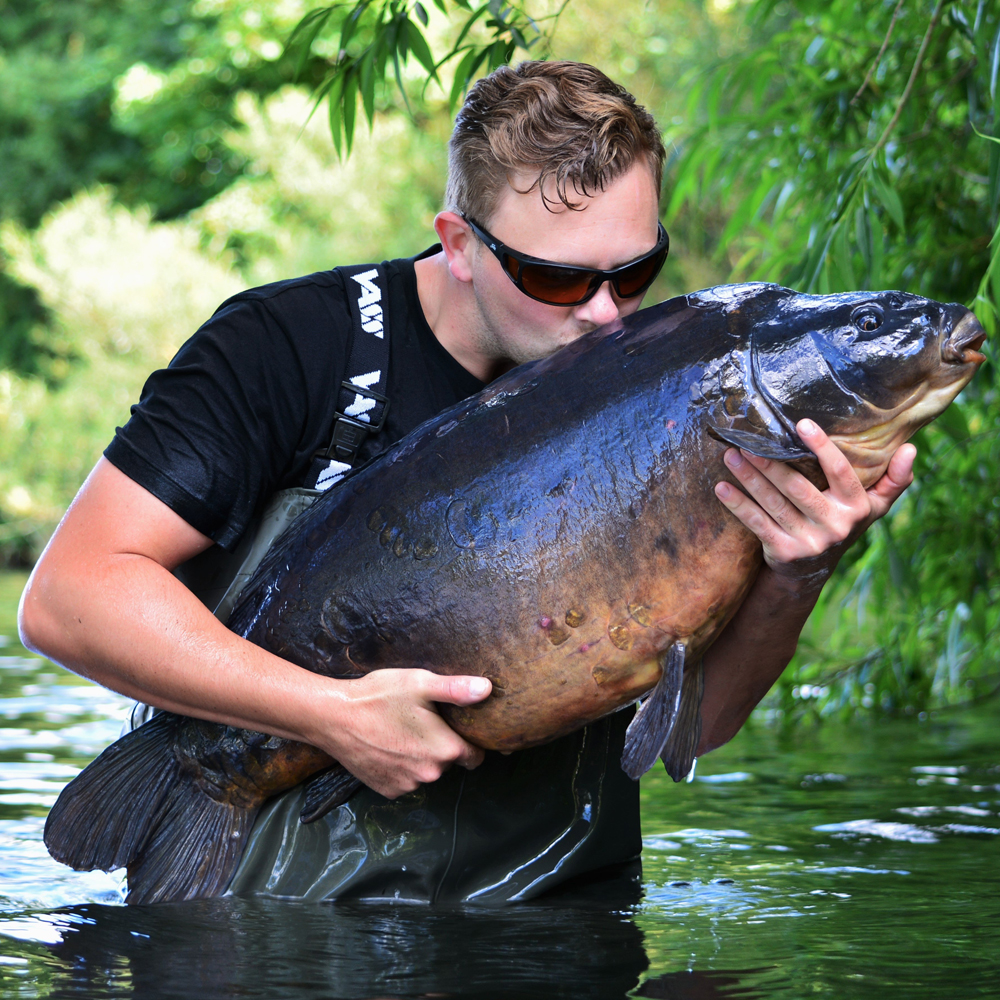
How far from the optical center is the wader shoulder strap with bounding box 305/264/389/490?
256cm

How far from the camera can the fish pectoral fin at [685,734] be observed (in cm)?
228

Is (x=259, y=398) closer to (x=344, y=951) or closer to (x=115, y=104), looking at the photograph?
(x=344, y=951)

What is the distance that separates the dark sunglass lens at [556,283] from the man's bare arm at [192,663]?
29.4 inches

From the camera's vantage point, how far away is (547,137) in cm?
251

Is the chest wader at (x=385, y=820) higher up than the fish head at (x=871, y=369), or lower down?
lower down

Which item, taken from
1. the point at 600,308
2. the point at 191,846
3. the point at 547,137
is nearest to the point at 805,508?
the point at 600,308

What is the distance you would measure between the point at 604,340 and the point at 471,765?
82cm

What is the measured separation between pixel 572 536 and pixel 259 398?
2.11ft

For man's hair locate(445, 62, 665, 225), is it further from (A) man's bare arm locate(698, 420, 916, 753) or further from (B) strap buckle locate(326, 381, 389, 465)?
(A) man's bare arm locate(698, 420, 916, 753)

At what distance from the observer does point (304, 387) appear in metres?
2.49

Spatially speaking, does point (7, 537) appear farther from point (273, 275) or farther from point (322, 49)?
point (322, 49)

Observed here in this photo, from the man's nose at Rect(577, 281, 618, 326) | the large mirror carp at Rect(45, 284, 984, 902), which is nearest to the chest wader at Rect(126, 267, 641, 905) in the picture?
the large mirror carp at Rect(45, 284, 984, 902)

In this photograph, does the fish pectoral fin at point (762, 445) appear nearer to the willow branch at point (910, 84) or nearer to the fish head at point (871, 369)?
the fish head at point (871, 369)

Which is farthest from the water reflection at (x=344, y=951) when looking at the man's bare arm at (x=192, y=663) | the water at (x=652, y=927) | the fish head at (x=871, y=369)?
the fish head at (x=871, y=369)
